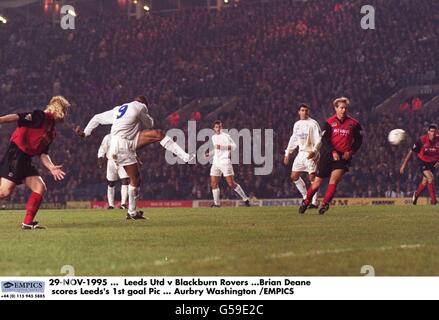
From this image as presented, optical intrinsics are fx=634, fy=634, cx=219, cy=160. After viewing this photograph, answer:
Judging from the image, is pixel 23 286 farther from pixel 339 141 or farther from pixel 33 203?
pixel 339 141

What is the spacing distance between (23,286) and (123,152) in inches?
201

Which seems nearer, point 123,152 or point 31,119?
point 31,119

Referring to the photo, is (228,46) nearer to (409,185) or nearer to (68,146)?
(68,146)

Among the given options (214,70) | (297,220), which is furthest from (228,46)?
(297,220)

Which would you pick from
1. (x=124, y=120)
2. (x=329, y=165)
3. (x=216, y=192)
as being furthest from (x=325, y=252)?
(x=216, y=192)

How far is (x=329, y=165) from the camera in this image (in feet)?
34.0

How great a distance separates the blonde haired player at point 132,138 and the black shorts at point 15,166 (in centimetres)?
187

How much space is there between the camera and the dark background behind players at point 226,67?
19562mm

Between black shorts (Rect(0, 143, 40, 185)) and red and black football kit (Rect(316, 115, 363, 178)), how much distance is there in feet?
→ 15.6

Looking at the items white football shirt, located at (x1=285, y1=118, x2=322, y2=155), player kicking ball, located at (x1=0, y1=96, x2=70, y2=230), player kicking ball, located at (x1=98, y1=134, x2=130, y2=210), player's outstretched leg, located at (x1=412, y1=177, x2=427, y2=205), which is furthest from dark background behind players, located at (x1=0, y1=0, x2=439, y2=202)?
player kicking ball, located at (x1=0, y1=96, x2=70, y2=230)

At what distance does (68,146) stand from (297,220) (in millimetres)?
12336

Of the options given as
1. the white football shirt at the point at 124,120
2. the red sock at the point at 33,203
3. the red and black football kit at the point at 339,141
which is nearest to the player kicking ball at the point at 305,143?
the red and black football kit at the point at 339,141

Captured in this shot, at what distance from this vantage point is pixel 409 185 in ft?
57.2
